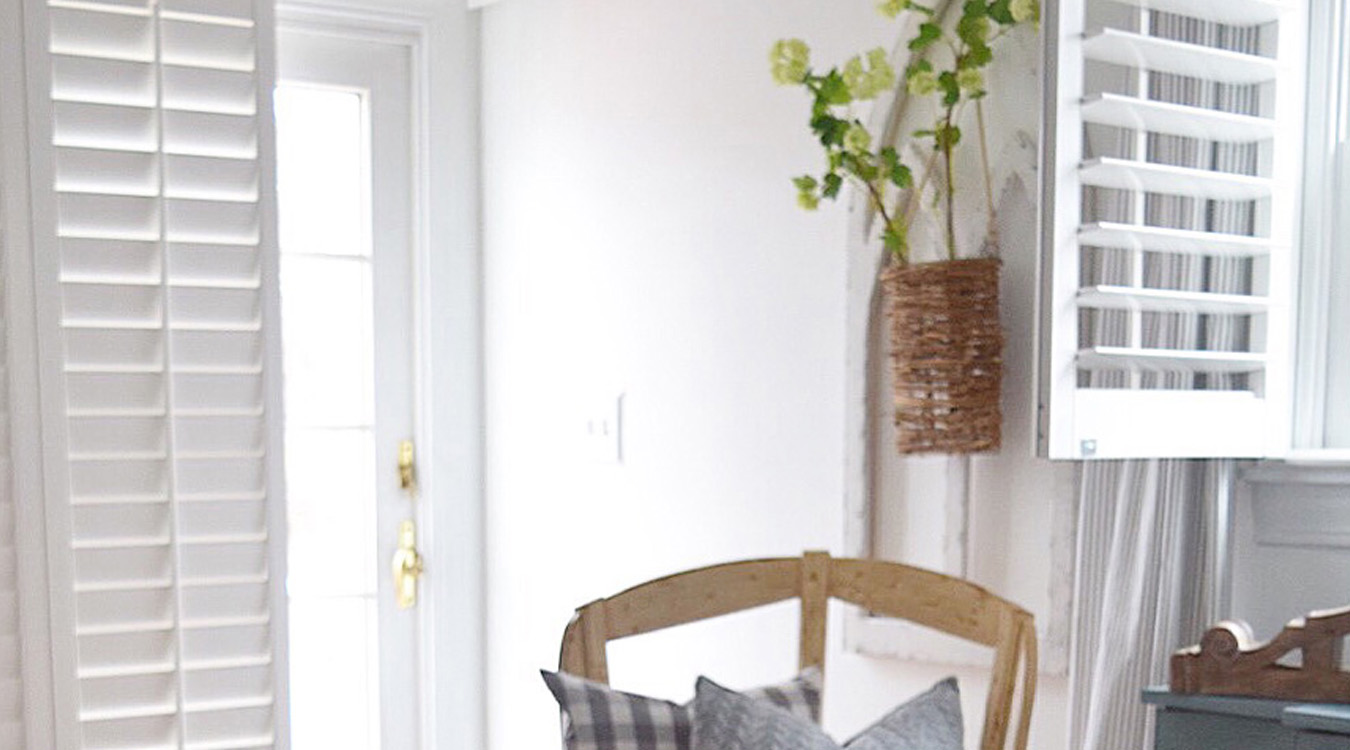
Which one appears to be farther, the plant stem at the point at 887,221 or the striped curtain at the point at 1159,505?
the plant stem at the point at 887,221

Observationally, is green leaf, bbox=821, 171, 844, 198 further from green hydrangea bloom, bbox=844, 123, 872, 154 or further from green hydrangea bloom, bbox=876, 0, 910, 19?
green hydrangea bloom, bbox=876, 0, 910, 19

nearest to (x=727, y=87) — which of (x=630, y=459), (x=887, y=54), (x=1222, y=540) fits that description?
(x=887, y=54)

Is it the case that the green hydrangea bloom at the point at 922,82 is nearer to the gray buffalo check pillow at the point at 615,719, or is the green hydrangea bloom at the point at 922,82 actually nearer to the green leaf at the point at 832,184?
the green leaf at the point at 832,184

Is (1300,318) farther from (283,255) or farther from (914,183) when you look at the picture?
(283,255)

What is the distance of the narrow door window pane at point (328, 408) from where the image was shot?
9.41 ft

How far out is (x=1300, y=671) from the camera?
4.81 feet

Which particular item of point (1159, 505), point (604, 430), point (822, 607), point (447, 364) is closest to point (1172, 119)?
point (1159, 505)

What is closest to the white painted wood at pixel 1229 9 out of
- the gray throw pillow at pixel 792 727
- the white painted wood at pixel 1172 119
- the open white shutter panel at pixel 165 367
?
the white painted wood at pixel 1172 119

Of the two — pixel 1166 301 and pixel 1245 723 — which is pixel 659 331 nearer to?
pixel 1166 301

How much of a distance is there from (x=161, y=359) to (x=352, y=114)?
1.02 meters

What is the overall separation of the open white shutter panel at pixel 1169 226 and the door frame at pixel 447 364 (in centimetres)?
155

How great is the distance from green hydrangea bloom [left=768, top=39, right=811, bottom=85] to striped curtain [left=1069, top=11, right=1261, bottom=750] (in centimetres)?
40

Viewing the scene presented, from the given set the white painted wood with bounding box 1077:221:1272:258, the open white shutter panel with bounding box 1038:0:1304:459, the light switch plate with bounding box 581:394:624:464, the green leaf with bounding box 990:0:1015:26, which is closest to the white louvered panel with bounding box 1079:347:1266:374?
the open white shutter panel with bounding box 1038:0:1304:459

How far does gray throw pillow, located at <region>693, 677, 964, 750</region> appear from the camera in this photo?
152 centimetres
